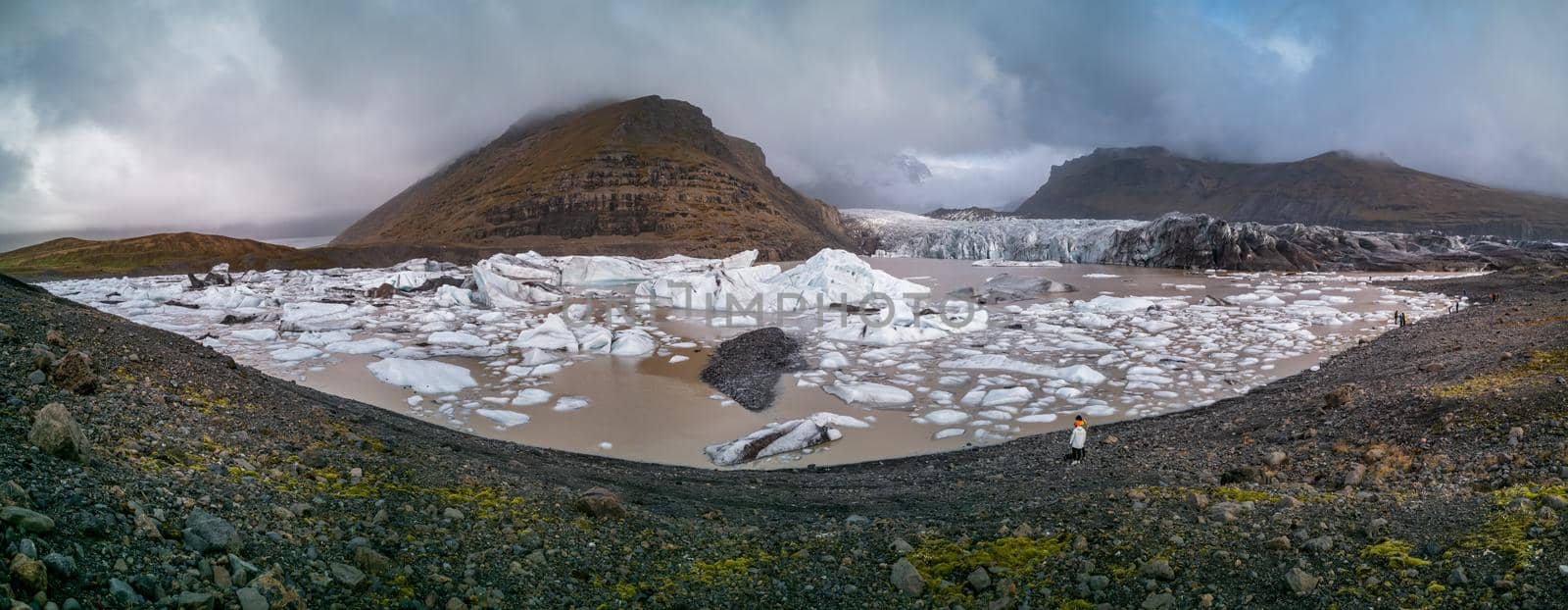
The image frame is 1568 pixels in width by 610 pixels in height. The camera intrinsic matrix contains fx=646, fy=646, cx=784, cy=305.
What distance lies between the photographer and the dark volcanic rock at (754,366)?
13.2 metres

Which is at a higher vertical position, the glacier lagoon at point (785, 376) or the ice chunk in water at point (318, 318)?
the ice chunk in water at point (318, 318)

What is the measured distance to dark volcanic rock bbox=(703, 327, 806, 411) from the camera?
13.2 meters

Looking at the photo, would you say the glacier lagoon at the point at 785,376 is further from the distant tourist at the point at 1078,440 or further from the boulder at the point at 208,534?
the boulder at the point at 208,534

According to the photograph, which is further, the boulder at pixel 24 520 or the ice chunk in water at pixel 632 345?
the ice chunk in water at pixel 632 345

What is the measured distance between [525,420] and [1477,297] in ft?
131

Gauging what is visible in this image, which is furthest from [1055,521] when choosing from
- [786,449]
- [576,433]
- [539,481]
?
[576,433]

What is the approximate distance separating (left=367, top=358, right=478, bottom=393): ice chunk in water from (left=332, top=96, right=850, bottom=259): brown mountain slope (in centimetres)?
7682

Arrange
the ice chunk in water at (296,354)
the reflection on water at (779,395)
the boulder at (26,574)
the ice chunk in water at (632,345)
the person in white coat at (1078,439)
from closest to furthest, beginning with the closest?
the boulder at (26,574)
the person in white coat at (1078,439)
the reflection on water at (779,395)
the ice chunk in water at (296,354)
the ice chunk in water at (632,345)

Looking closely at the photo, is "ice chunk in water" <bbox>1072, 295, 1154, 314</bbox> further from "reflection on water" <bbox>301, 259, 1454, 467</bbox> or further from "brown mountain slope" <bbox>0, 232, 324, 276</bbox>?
"brown mountain slope" <bbox>0, 232, 324, 276</bbox>

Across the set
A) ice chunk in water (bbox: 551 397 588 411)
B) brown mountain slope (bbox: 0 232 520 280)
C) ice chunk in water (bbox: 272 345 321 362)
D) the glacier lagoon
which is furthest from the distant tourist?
brown mountain slope (bbox: 0 232 520 280)

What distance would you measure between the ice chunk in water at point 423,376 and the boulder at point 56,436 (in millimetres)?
10629

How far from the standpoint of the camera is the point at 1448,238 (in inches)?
2365

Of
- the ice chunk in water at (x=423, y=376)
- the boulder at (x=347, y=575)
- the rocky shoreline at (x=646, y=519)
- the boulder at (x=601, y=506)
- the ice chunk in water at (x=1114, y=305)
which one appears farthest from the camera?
the ice chunk in water at (x=1114, y=305)

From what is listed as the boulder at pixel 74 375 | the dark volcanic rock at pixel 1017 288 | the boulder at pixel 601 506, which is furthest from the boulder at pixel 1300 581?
the dark volcanic rock at pixel 1017 288
